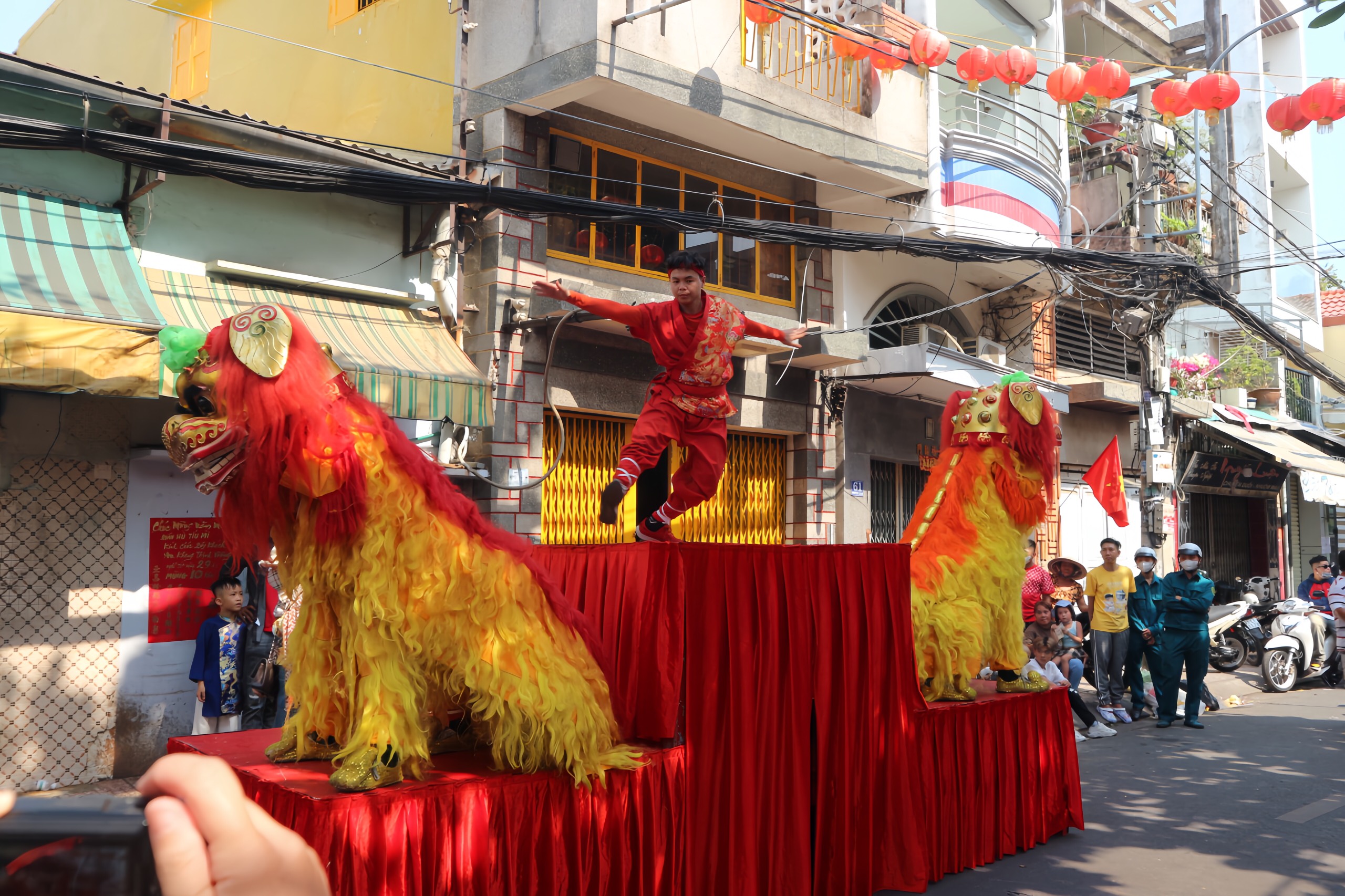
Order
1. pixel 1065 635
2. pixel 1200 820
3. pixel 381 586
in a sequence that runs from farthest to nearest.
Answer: pixel 1065 635 → pixel 1200 820 → pixel 381 586

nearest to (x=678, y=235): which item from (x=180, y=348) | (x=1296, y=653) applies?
(x=180, y=348)

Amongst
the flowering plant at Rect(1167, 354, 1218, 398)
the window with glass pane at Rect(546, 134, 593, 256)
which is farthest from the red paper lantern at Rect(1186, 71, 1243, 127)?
the flowering plant at Rect(1167, 354, 1218, 398)

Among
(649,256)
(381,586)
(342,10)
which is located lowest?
(381,586)

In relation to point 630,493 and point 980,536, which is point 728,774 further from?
point 630,493

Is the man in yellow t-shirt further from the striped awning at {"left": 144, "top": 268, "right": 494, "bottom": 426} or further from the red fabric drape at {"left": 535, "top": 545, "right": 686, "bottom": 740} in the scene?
the red fabric drape at {"left": 535, "top": 545, "right": 686, "bottom": 740}

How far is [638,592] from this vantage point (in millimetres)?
3766

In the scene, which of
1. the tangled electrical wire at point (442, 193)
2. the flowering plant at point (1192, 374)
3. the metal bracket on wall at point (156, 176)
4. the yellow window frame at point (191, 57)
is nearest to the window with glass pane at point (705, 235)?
the tangled electrical wire at point (442, 193)

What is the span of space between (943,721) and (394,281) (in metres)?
5.42

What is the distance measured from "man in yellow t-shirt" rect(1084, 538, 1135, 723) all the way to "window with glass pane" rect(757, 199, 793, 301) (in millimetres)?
3927

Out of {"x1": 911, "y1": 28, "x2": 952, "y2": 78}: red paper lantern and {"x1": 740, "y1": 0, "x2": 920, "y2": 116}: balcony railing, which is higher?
{"x1": 740, "y1": 0, "x2": 920, "y2": 116}: balcony railing

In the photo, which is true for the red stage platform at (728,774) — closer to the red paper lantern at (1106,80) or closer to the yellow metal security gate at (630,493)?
the yellow metal security gate at (630,493)

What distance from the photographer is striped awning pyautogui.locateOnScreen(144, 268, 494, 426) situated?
6438mm

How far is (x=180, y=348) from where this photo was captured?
9.48ft

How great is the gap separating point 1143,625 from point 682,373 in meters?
6.28
